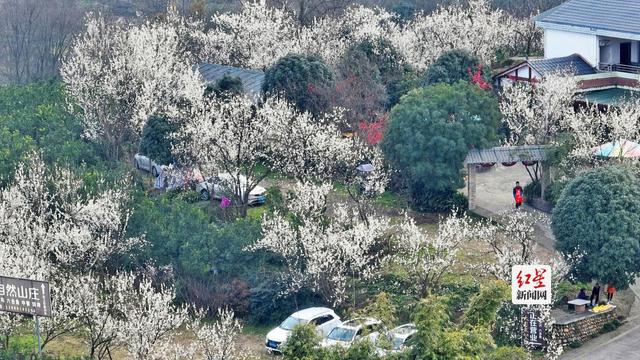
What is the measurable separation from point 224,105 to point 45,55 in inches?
1188

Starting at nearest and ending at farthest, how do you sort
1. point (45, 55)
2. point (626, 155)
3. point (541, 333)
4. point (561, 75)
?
point (541, 333) → point (626, 155) → point (561, 75) → point (45, 55)

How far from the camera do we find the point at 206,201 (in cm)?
3850

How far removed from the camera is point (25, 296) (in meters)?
24.7

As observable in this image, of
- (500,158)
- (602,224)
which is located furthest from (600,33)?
(602,224)

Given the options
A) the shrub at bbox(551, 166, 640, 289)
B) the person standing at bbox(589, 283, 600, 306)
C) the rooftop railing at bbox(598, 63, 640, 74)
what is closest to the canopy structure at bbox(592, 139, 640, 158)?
the shrub at bbox(551, 166, 640, 289)

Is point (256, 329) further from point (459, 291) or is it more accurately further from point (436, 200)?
point (436, 200)

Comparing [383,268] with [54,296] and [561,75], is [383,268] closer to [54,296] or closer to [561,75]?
[54,296]

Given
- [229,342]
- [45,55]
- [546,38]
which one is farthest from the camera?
[45,55]

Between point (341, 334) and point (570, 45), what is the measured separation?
76.9 feet

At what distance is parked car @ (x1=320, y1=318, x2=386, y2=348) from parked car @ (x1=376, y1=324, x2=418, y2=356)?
0.72 ft

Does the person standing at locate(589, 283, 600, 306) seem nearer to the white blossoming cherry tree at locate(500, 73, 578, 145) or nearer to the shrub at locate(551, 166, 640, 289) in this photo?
the shrub at locate(551, 166, 640, 289)

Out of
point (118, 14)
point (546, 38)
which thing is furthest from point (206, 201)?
point (118, 14)

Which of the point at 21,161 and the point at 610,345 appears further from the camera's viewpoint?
the point at 21,161

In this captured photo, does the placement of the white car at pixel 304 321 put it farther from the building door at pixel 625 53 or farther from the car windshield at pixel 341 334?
the building door at pixel 625 53
